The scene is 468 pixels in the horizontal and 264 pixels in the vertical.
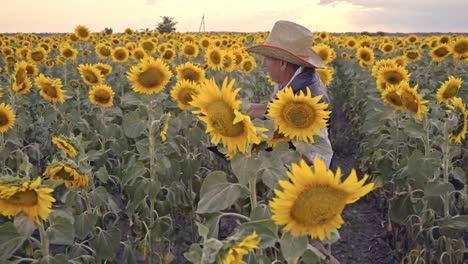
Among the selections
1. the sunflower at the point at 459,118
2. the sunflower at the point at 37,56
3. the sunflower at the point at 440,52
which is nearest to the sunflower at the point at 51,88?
the sunflower at the point at 37,56

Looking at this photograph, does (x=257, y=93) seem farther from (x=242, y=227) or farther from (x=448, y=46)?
(x=242, y=227)

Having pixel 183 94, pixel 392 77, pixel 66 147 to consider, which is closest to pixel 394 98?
pixel 392 77

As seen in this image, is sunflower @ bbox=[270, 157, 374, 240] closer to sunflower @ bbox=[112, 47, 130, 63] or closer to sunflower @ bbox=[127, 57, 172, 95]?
sunflower @ bbox=[127, 57, 172, 95]

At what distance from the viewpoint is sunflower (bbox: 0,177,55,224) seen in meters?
2.24

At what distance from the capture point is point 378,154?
4.80 meters

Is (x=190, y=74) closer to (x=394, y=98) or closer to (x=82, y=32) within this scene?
(x=394, y=98)

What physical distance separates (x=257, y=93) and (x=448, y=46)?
8.69ft

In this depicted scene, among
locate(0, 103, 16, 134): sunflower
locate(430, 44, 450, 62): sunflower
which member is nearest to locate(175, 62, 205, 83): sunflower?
locate(0, 103, 16, 134): sunflower

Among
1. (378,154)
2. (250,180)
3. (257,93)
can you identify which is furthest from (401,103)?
(257,93)

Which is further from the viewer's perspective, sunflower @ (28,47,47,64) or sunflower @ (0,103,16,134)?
sunflower @ (28,47,47,64)

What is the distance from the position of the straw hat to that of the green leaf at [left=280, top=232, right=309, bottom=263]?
1.77 metres

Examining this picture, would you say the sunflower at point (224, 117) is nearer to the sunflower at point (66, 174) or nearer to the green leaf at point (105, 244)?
the sunflower at point (66, 174)

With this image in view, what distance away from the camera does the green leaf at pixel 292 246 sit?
1856mm

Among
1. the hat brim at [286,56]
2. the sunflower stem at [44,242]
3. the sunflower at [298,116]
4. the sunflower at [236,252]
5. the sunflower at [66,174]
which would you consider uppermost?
the hat brim at [286,56]
